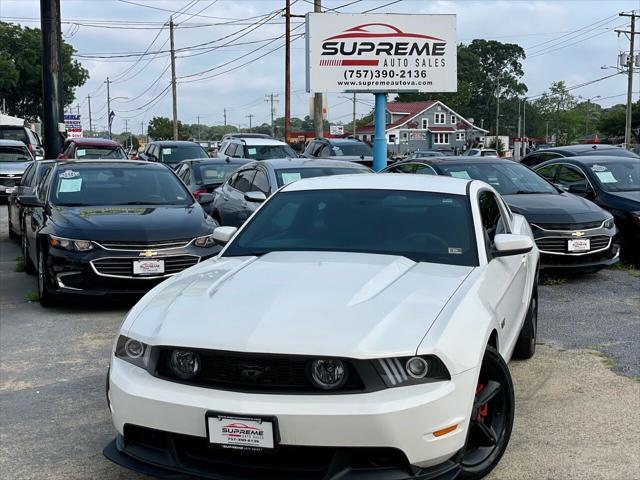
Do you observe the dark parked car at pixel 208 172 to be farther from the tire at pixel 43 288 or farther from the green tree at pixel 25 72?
the green tree at pixel 25 72

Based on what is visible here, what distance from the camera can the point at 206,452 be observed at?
336 centimetres

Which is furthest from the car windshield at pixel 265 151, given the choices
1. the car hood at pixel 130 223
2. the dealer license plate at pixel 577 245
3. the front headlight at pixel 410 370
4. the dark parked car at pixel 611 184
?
the front headlight at pixel 410 370

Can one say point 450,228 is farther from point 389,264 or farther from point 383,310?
point 383,310

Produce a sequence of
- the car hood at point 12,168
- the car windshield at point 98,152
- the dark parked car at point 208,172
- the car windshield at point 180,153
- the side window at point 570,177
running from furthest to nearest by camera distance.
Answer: the car windshield at point 180,153 → the car hood at point 12,168 → the car windshield at point 98,152 → the dark parked car at point 208,172 → the side window at point 570,177

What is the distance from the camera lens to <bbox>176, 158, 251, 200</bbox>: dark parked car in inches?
551

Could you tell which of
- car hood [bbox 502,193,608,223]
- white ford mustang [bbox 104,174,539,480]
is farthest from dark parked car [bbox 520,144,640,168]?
white ford mustang [bbox 104,174,539,480]

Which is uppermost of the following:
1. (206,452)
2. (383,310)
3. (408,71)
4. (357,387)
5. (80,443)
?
(408,71)

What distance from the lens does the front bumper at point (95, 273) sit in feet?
25.2

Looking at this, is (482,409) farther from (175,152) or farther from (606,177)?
(175,152)

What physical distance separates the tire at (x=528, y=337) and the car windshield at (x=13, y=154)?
19.5 metres

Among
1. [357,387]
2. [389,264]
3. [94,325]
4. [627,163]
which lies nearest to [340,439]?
[357,387]

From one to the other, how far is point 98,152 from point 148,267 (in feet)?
45.5

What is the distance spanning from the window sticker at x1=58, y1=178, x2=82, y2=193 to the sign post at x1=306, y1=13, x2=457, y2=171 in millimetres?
9899

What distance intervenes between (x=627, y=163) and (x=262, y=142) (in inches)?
423
